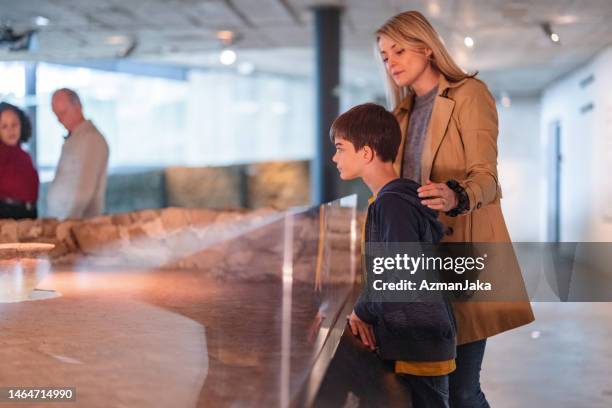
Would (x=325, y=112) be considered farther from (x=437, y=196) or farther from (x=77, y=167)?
(x=437, y=196)

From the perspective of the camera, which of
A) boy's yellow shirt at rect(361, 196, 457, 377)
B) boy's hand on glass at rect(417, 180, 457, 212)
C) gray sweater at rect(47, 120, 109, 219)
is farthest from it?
gray sweater at rect(47, 120, 109, 219)

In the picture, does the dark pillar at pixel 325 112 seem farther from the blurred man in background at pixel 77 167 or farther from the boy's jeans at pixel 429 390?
the boy's jeans at pixel 429 390

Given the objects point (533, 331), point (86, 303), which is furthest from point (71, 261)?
point (533, 331)

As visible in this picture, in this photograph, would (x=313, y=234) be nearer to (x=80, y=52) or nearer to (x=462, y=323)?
(x=462, y=323)

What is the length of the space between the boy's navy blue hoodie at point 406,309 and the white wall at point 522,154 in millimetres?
10933

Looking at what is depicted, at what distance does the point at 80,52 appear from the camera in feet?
29.5

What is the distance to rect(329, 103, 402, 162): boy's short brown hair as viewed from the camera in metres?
1.69

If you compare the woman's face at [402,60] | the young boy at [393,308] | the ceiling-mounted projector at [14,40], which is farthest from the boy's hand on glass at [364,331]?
the ceiling-mounted projector at [14,40]

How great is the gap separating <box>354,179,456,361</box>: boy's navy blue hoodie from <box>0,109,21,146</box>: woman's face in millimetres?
1633

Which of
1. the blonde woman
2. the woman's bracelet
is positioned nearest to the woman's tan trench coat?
the blonde woman

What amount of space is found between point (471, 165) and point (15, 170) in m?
1.74

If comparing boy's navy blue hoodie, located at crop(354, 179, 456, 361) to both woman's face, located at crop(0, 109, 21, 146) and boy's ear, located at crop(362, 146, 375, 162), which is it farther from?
woman's face, located at crop(0, 109, 21, 146)

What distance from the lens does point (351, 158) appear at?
171 cm

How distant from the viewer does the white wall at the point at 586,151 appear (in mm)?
7754
